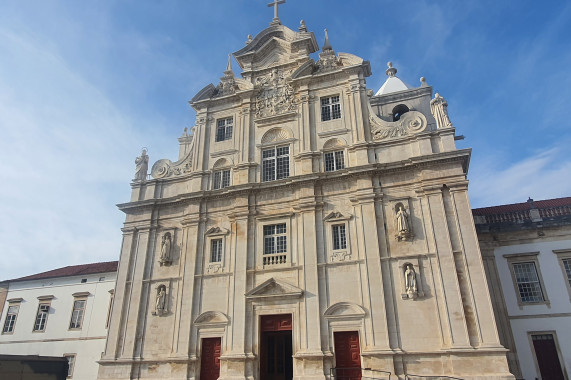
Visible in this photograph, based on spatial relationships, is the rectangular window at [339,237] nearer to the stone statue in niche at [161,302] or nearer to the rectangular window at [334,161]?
the rectangular window at [334,161]

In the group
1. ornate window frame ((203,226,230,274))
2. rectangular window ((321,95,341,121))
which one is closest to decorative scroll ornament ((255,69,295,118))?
rectangular window ((321,95,341,121))

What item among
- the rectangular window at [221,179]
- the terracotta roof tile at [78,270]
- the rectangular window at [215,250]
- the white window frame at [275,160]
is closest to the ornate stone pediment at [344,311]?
the rectangular window at [215,250]

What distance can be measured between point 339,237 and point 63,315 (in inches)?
836

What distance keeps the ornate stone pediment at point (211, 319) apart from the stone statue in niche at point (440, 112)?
1450 cm

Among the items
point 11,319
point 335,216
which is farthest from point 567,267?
point 11,319

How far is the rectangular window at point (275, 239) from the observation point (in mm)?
21094

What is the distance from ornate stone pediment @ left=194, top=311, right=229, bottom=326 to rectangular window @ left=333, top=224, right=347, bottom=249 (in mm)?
6519

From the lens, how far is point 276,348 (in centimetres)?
2127

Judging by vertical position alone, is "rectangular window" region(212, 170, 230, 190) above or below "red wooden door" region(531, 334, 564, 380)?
above

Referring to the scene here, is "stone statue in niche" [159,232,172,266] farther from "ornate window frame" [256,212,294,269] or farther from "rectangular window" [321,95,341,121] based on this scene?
"rectangular window" [321,95,341,121]

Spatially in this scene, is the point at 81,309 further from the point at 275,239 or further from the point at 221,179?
the point at 275,239

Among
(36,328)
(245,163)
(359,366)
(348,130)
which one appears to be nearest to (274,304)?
(359,366)

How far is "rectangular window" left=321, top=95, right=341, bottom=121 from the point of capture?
2340 cm

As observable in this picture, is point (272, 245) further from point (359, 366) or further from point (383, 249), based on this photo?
point (359, 366)
